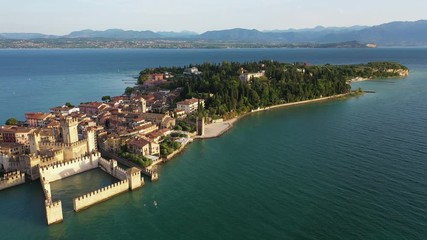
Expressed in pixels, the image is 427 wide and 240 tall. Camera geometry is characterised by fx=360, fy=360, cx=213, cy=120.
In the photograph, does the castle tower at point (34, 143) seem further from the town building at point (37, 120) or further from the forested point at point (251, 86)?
the forested point at point (251, 86)

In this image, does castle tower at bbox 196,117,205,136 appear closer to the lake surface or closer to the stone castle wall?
the lake surface

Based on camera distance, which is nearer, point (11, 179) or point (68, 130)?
point (11, 179)

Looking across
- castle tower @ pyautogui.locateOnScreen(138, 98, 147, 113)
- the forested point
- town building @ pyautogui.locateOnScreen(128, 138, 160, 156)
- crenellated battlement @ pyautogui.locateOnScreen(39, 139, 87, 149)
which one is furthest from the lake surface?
castle tower @ pyautogui.locateOnScreen(138, 98, 147, 113)

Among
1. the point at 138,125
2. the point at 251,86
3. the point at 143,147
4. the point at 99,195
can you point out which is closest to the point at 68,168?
the point at 99,195

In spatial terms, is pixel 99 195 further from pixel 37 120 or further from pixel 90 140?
pixel 37 120

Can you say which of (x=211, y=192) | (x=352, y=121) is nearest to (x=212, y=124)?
(x=352, y=121)

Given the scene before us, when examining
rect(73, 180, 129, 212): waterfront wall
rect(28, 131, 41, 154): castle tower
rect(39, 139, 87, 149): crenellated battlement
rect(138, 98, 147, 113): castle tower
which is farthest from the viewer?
rect(138, 98, 147, 113): castle tower
